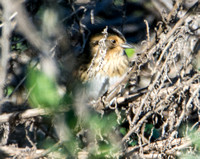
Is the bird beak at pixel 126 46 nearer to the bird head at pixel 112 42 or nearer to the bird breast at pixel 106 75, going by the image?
the bird head at pixel 112 42

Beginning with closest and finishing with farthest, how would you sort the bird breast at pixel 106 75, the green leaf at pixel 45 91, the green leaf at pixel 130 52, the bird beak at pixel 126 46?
the green leaf at pixel 45 91
the bird breast at pixel 106 75
the bird beak at pixel 126 46
the green leaf at pixel 130 52

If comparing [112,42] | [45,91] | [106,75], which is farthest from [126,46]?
[45,91]

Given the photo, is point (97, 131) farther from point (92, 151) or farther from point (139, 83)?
point (139, 83)

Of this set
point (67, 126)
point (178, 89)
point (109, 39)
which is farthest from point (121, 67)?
point (67, 126)

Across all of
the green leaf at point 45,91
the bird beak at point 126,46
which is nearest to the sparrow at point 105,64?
the bird beak at point 126,46

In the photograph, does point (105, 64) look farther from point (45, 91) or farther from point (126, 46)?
point (45, 91)

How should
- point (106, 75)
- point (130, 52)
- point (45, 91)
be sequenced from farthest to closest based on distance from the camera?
point (130, 52), point (106, 75), point (45, 91)

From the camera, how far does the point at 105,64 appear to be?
12.2 ft

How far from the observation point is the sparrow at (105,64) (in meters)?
3.49

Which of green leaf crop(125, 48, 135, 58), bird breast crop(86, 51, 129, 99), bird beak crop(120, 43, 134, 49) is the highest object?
bird beak crop(120, 43, 134, 49)

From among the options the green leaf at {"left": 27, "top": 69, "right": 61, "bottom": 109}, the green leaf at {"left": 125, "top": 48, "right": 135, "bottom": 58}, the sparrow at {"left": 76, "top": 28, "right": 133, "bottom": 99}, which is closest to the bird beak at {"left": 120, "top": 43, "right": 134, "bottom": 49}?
the sparrow at {"left": 76, "top": 28, "right": 133, "bottom": 99}

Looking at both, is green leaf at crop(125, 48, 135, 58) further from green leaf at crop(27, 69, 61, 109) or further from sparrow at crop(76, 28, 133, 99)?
green leaf at crop(27, 69, 61, 109)

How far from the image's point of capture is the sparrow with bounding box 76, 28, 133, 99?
11.5 feet

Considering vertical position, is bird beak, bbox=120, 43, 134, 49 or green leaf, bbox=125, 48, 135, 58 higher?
bird beak, bbox=120, 43, 134, 49
